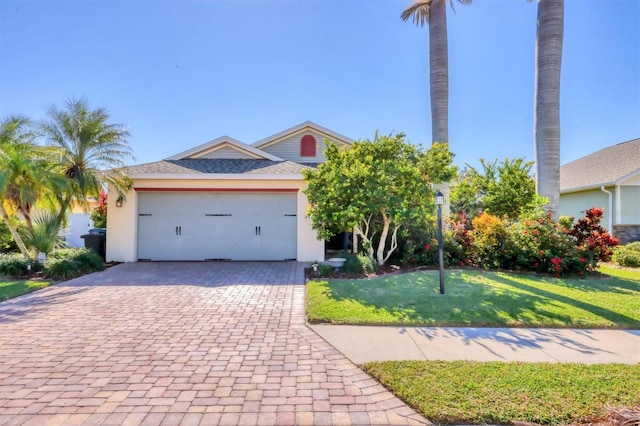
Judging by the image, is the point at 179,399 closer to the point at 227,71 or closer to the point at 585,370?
the point at 585,370

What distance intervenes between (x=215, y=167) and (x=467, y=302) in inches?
388

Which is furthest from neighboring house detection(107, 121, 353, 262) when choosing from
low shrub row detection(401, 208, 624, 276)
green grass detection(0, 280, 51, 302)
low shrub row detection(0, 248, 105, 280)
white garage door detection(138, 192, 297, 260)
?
low shrub row detection(401, 208, 624, 276)

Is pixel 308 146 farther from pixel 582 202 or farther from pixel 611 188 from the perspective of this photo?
pixel 582 202

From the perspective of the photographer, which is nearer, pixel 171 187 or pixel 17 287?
pixel 17 287

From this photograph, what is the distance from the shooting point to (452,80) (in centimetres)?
1279

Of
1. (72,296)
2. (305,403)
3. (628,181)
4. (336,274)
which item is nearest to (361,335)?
(305,403)

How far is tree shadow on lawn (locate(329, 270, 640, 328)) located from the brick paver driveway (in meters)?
1.54

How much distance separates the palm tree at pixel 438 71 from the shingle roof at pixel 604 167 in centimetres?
961

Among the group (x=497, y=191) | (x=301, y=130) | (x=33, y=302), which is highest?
(x=301, y=130)

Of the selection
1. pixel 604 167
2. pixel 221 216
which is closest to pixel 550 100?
pixel 604 167

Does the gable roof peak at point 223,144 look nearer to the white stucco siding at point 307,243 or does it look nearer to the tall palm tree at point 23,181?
the white stucco siding at point 307,243

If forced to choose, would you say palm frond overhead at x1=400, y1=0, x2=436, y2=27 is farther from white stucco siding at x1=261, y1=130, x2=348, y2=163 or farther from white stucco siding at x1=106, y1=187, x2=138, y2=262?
white stucco siding at x1=106, y1=187, x2=138, y2=262

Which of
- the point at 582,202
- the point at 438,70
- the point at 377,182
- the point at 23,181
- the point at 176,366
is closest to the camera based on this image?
the point at 176,366

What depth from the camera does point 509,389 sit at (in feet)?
9.52
